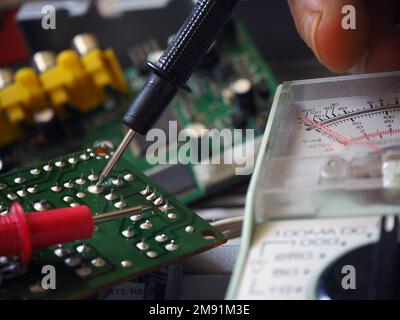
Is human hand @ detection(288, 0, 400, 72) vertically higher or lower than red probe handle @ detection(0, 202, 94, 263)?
higher

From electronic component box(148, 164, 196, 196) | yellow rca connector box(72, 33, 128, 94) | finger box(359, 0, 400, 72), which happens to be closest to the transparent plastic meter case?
finger box(359, 0, 400, 72)

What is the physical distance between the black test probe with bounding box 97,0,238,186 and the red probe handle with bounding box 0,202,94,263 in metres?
0.16

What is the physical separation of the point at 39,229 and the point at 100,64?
2.70 feet

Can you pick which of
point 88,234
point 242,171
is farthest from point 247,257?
point 242,171

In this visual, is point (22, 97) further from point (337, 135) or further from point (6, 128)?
point (337, 135)

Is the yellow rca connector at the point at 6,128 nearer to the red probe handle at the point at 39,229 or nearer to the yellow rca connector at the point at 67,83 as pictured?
the yellow rca connector at the point at 67,83

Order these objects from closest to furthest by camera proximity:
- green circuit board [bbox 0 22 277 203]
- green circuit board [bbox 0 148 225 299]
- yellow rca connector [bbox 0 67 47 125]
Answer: green circuit board [bbox 0 148 225 299]
green circuit board [bbox 0 22 277 203]
yellow rca connector [bbox 0 67 47 125]

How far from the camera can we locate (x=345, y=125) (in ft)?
3.04

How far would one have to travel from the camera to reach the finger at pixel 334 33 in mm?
1126

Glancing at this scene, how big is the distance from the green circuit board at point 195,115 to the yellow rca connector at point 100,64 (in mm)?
44

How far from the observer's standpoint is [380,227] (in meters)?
0.72

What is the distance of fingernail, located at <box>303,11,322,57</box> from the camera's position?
1.14m

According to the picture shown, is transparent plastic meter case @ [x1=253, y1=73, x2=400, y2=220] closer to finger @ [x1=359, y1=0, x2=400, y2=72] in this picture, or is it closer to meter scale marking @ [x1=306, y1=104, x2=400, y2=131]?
meter scale marking @ [x1=306, y1=104, x2=400, y2=131]

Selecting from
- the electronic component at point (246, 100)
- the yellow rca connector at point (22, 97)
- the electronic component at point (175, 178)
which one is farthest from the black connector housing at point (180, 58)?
the yellow rca connector at point (22, 97)
